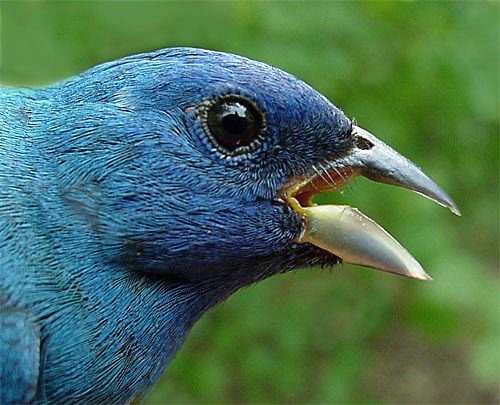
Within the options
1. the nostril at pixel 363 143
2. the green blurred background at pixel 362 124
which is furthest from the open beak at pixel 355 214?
the green blurred background at pixel 362 124

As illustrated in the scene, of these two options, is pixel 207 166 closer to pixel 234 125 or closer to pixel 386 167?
pixel 234 125

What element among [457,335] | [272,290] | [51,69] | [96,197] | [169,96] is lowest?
[96,197]

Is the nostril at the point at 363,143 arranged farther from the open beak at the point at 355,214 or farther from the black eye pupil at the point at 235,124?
the black eye pupil at the point at 235,124

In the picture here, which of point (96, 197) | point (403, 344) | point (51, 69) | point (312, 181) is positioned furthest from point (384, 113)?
point (403, 344)

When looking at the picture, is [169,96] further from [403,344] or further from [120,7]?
[403,344]

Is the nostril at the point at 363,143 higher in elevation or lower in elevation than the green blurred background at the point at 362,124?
lower

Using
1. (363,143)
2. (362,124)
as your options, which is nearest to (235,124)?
(363,143)
